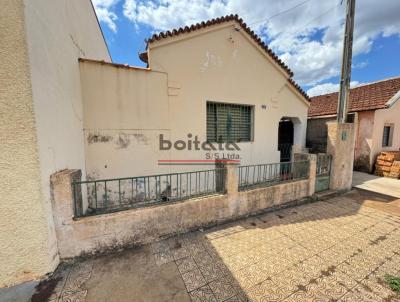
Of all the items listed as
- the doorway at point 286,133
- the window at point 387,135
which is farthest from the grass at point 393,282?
the window at point 387,135

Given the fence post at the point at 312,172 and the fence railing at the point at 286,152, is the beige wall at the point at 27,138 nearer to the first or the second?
the fence post at the point at 312,172

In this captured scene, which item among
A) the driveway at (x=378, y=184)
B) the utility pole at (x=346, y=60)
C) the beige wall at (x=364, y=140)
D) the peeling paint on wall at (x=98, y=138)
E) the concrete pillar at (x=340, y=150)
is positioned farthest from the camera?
the beige wall at (x=364, y=140)

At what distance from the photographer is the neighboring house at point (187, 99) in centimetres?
442

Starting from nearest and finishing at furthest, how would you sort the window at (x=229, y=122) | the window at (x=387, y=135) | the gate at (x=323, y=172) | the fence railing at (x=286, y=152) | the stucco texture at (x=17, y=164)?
1. the stucco texture at (x=17, y=164)
2. the gate at (x=323, y=172)
3. the window at (x=229, y=122)
4. the fence railing at (x=286, y=152)
5. the window at (x=387, y=135)

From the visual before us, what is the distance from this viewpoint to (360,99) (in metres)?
9.50

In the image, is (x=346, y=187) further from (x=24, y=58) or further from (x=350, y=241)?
(x=24, y=58)

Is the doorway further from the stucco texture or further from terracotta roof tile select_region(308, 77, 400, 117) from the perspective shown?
the stucco texture

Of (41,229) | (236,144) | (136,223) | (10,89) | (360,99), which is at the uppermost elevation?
(360,99)

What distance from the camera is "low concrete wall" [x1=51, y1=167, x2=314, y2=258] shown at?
107 inches

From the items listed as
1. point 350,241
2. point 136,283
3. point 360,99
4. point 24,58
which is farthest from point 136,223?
point 360,99

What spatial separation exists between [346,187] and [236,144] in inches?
164

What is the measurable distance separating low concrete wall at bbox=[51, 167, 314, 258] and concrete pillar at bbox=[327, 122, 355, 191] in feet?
9.02

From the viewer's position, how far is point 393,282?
244 cm

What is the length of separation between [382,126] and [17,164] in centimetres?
1376
